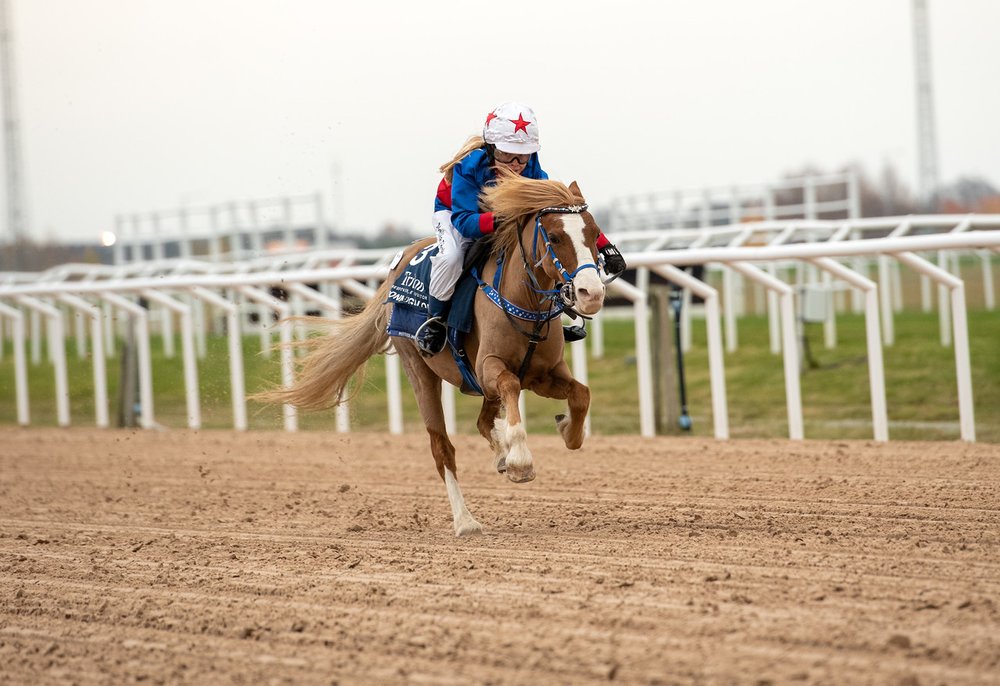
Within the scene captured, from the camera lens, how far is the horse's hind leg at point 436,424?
6.32 meters

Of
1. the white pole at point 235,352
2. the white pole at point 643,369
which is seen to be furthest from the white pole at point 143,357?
the white pole at point 643,369

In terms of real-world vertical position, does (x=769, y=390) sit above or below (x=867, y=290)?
below

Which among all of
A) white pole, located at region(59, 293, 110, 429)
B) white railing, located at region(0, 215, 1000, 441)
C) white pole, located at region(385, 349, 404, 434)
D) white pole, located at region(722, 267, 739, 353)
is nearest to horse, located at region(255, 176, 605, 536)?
white railing, located at region(0, 215, 1000, 441)

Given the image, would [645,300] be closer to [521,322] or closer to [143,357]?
[521,322]

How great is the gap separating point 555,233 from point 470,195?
76 cm

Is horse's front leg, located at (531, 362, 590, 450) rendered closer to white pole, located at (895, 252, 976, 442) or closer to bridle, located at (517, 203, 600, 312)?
bridle, located at (517, 203, 600, 312)

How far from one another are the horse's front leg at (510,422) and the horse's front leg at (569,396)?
0.73 feet

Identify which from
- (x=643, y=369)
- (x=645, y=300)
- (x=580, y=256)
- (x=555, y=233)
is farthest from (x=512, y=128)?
(x=645, y=300)

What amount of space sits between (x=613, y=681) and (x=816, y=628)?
74cm

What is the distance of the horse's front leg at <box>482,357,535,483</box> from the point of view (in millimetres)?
5789

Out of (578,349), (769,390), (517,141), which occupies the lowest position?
(769,390)

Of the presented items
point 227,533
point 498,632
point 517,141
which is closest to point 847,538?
point 498,632

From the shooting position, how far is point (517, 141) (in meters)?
6.29

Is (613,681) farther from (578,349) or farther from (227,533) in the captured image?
(578,349)
